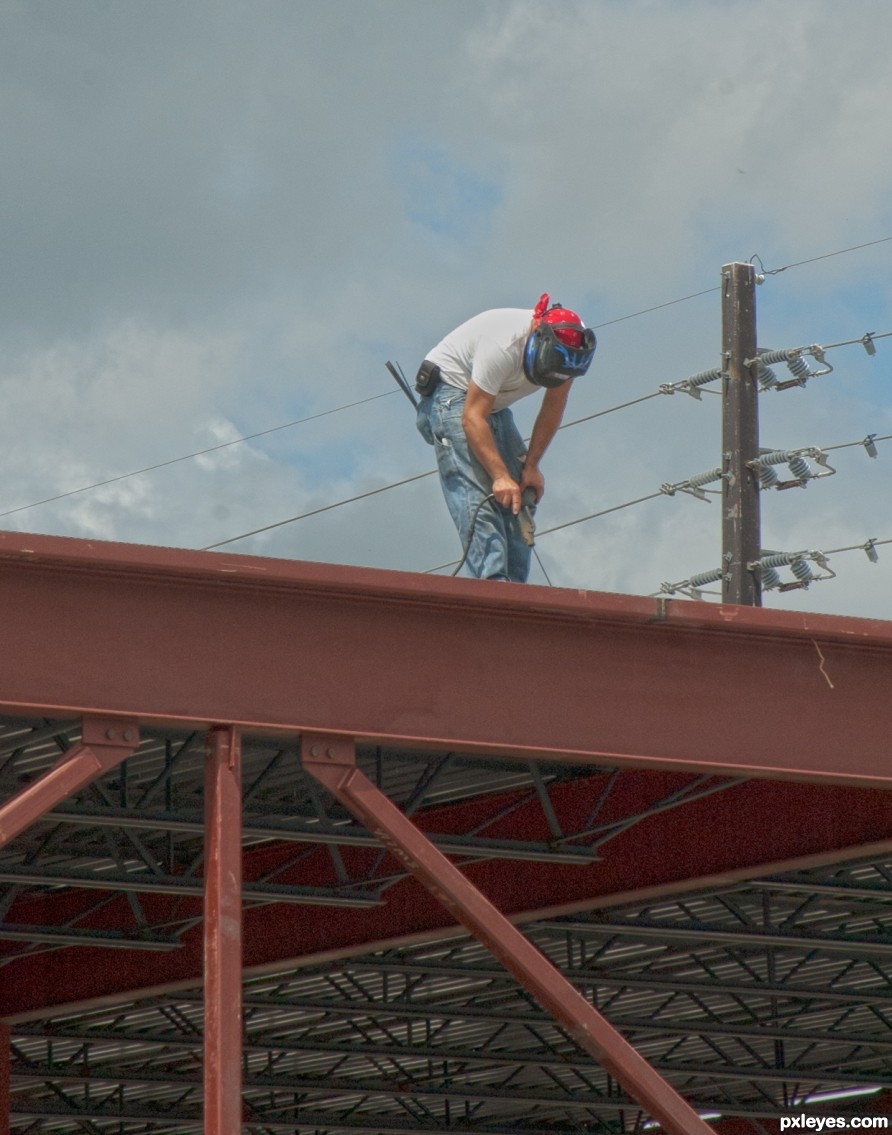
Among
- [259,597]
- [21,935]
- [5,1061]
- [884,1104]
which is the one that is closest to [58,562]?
[259,597]

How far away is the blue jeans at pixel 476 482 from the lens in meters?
12.5

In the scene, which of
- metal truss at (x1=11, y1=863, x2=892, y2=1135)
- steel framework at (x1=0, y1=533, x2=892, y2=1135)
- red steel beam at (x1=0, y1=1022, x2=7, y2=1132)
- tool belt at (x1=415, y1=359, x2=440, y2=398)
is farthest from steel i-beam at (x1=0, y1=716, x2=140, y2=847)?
red steel beam at (x1=0, y1=1022, x2=7, y2=1132)

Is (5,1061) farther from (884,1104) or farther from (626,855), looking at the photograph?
(884,1104)

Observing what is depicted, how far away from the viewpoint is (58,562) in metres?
9.92

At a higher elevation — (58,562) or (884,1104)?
(884,1104)

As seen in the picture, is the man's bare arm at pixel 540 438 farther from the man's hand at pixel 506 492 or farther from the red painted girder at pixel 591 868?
the red painted girder at pixel 591 868

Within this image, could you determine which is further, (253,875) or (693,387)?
(693,387)

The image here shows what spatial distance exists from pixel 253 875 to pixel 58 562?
658 cm

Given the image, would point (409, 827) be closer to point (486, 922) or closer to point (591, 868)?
point (486, 922)

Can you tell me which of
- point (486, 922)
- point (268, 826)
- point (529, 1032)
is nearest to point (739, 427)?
point (529, 1032)

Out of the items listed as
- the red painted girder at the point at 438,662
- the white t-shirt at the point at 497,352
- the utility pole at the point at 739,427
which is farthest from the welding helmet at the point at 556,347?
the utility pole at the point at 739,427

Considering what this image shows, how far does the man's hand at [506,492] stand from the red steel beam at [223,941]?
2766mm

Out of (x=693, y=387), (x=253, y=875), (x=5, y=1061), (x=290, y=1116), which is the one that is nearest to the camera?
(x=253, y=875)

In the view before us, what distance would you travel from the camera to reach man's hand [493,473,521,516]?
40.5ft
